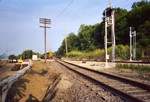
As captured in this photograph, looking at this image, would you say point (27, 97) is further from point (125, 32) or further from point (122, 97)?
point (125, 32)

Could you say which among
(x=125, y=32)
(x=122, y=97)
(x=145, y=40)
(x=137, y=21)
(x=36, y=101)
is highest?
(x=137, y=21)

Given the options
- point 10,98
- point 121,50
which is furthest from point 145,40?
point 10,98

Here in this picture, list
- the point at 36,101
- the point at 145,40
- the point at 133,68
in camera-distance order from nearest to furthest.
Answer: the point at 36,101 → the point at 133,68 → the point at 145,40

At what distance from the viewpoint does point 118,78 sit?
6.17 m

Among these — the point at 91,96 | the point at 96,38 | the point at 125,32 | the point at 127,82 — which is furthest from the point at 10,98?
the point at 96,38

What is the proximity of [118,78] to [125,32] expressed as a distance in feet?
126

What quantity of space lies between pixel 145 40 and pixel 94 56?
12921mm

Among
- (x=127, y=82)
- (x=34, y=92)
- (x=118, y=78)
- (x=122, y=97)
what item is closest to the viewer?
(x=122, y=97)

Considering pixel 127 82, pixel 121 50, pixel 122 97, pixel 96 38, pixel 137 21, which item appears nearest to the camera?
pixel 122 97

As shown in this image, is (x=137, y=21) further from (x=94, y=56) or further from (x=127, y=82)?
(x=127, y=82)

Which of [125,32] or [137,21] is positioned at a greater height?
[137,21]

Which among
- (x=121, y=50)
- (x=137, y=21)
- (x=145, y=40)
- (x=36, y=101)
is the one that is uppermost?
(x=137, y=21)

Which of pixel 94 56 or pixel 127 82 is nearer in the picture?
pixel 127 82

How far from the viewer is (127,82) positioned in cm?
543
